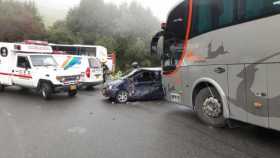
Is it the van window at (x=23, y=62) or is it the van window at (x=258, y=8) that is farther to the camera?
the van window at (x=23, y=62)

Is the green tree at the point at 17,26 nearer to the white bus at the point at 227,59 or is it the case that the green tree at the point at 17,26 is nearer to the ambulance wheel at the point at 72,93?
the ambulance wheel at the point at 72,93

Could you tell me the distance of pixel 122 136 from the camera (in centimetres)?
486

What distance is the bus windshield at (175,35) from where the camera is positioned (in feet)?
20.0

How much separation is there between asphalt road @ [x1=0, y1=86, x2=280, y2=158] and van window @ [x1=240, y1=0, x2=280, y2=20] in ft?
8.48

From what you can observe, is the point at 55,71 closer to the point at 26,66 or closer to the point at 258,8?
the point at 26,66

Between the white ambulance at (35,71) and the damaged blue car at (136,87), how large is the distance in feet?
6.37

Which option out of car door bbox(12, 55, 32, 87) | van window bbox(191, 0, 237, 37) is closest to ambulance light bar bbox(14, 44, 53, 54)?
car door bbox(12, 55, 32, 87)

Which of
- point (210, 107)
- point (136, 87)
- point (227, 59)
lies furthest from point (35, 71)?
point (227, 59)

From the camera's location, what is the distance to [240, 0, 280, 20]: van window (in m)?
3.77

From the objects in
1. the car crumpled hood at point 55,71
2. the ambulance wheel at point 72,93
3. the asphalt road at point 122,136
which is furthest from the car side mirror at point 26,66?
the asphalt road at point 122,136

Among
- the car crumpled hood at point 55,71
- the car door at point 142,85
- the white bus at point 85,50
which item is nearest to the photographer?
the car door at point 142,85

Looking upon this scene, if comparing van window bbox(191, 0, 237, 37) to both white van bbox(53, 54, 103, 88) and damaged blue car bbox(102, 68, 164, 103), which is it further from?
white van bbox(53, 54, 103, 88)

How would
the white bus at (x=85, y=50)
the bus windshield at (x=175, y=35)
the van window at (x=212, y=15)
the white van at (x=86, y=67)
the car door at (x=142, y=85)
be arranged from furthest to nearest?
the white bus at (x=85, y=50) < the white van at (x=86, y=67) < the car door at (x=142, y=85) < the bus windshield at (x=175, y=35) < the van window at (x=212, y=15)

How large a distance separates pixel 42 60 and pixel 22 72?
1.06 m
